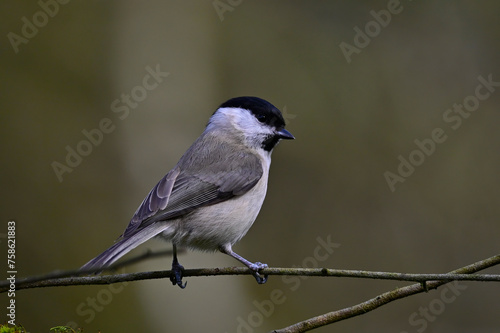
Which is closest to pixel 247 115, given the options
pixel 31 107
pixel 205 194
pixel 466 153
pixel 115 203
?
pixel 205 194

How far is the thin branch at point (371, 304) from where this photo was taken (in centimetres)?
149

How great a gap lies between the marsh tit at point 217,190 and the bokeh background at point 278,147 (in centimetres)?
152

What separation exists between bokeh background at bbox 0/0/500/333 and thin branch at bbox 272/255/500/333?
291 centimetres

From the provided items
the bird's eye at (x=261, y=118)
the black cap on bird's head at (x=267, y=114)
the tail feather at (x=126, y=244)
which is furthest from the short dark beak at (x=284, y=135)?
the tail feather at (x=126, y=244)

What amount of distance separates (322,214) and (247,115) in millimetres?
2800

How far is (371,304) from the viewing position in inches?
61.9

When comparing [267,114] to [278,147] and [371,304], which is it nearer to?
[371,304]

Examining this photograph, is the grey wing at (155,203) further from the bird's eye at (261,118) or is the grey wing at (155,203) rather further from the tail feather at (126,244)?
the bird's eye at (261,118)

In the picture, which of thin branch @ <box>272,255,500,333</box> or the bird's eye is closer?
thin branch @ <box>272,255,500,333</box>

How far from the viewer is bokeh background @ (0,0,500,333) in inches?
190

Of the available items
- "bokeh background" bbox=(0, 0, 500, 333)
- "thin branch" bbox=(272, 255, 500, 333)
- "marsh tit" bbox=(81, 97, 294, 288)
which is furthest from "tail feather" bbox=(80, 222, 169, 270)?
"bokeh background" bbox=(0, 0, 500, 333)

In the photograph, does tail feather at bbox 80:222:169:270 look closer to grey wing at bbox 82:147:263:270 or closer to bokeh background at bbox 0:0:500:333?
grey wing at bbox 82:147:263:270

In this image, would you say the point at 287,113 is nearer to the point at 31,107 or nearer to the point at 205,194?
the point at 31,107

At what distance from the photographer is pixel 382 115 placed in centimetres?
607
